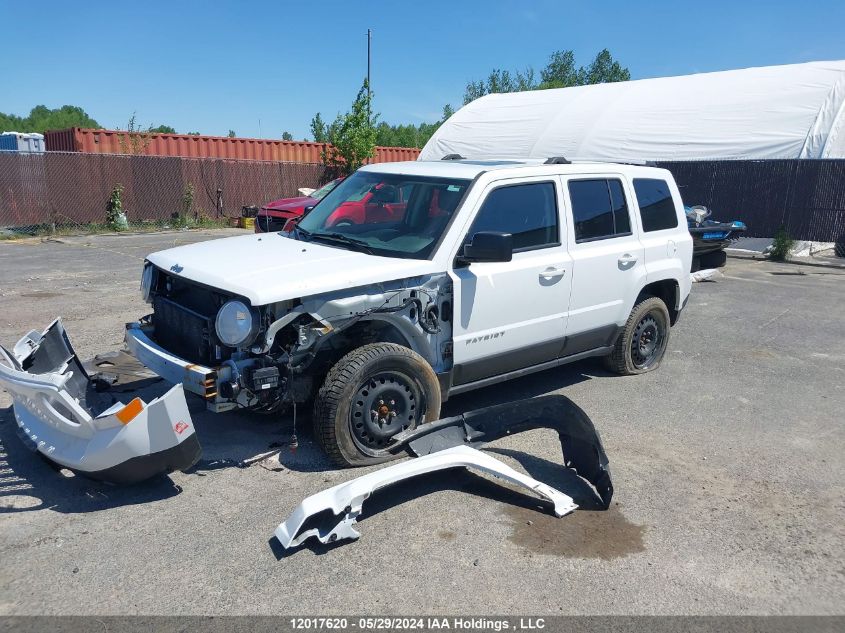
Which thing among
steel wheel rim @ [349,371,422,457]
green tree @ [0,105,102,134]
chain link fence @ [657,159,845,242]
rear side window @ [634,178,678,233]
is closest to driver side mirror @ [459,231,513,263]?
steel wheel rim @ [349,371,422,457]

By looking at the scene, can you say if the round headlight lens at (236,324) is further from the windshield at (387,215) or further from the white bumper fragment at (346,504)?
the windshield at (387,215)

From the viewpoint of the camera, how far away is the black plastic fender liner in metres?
4.45

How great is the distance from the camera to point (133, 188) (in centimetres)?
2023

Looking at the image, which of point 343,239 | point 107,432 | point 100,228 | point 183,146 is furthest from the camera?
point 183,146

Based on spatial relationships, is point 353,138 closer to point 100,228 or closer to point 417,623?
point 100,228

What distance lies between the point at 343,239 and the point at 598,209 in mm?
2224

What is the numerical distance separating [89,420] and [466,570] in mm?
2132

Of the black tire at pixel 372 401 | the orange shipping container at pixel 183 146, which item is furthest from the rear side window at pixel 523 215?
the orange shipping container at pixel 183 146

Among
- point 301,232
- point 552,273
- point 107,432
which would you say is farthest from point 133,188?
point 107,432

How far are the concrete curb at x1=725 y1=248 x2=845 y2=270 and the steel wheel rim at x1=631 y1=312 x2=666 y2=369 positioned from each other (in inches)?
413

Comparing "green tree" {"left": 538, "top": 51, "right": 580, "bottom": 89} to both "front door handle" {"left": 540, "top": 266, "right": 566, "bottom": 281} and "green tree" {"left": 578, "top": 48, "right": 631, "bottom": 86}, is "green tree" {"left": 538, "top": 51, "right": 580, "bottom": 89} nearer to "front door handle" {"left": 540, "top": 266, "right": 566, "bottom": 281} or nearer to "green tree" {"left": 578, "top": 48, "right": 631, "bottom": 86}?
"green tree" {"left": 578, "top": 48, "right": 631, "bottom": 86}

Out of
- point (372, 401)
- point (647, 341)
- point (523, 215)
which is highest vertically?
point (523, 215)

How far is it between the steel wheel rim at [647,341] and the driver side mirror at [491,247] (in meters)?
2.50

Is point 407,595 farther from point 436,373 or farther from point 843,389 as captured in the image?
point 843,389
